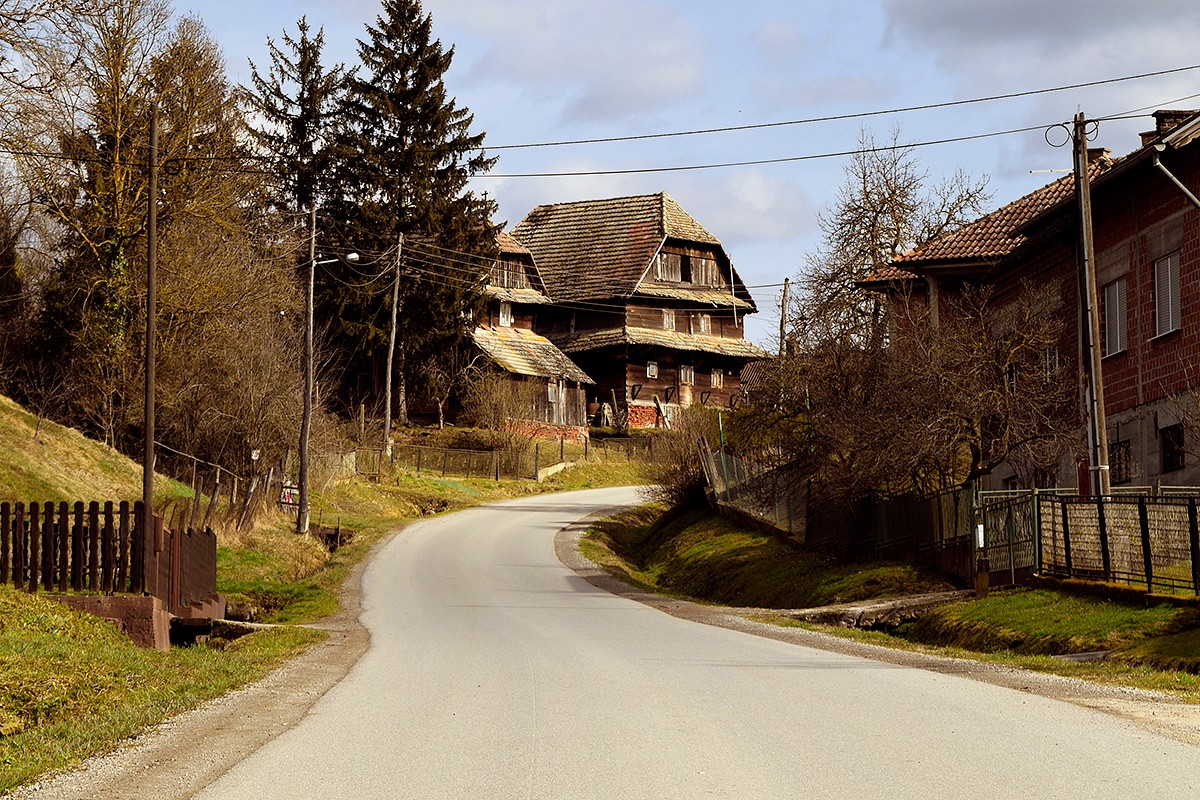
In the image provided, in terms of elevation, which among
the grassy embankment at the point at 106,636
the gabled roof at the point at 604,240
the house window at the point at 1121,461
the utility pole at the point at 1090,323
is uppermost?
the gabled roof at the point at 604,240

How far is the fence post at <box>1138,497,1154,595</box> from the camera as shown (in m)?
18.8

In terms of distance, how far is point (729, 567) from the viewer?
34094 millimetres

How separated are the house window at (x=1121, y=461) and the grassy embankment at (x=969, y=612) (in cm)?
689

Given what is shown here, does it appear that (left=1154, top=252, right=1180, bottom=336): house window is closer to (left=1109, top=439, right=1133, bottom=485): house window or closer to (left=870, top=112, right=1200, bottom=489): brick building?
(left=870, top=112, right=1200, bottom=489): brick building

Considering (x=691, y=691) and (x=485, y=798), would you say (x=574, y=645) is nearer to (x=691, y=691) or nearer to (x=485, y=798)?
(x=691, y=691)

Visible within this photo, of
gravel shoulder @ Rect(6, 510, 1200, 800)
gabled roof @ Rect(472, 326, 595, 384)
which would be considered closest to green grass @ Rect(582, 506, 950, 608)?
gravel shoulder @ Rect(6, 510, 1200, 800)

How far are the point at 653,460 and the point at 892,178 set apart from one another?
14763 mm

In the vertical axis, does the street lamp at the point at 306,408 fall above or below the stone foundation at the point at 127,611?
above

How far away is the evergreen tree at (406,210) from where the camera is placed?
63844 mm

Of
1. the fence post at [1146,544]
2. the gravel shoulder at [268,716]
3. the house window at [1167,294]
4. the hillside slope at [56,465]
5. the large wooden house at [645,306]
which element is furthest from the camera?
the large wooden house at [645,306]

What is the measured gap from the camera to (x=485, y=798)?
8.22 m

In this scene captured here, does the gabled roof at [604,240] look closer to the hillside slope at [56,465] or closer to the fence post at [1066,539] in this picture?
the hillside slope at [56,465]

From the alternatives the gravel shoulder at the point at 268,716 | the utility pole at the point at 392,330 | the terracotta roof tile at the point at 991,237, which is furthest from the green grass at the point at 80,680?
the utility pole at the point at 392,330

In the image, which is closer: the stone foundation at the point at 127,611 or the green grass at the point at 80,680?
the green grass at the point at 80,680
